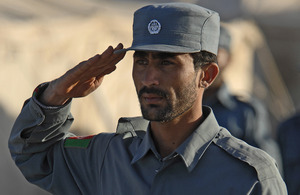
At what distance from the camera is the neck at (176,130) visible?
9.04 feet

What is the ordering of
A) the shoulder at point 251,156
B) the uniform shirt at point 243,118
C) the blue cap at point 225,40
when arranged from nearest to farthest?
1. the shoulder at point 251,156
2. the uniform shirt at point 243,118
3. the blue cap at point 225,40

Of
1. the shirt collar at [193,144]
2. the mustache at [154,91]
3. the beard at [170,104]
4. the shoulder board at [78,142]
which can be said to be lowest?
the shirt collar at [193,144]

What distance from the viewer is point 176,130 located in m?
2.76

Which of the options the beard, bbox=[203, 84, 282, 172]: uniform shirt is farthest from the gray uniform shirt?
bbox=[203, 84, 282, 172]: uniform shirt

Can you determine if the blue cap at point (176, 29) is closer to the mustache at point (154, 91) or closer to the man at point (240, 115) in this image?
the mustache at point (154, 91)

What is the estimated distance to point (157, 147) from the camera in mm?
2793

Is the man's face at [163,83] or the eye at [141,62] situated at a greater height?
the eye at [141,62]

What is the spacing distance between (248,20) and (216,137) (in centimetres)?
675

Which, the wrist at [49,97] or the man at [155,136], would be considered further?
Answer: the wrist at [49,97]

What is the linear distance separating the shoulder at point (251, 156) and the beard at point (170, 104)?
19cm

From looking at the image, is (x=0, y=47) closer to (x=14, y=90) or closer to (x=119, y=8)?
(x=14, y=90)

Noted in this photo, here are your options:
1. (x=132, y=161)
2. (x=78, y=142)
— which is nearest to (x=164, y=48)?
(x=132, y=161)

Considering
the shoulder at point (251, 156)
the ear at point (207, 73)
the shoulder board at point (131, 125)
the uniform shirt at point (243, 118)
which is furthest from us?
the uniform shirt at point (243, 118)

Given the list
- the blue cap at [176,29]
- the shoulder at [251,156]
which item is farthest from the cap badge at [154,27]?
the shoulder at [251,156]
